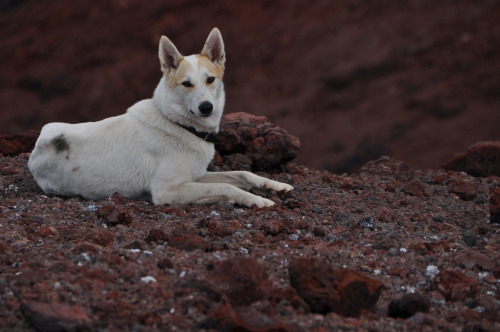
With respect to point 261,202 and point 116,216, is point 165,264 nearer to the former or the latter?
point 116,216

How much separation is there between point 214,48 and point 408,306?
4.45 metres

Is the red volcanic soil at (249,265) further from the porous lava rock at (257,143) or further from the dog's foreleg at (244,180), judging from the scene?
the porous lava rock at (257,143)

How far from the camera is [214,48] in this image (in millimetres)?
7613

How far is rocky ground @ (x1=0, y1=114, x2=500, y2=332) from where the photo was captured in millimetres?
3781

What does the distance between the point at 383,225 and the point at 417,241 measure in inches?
33.2

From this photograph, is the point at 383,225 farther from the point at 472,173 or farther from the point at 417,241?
the point at 472,173

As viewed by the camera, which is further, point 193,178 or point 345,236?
point 193,178

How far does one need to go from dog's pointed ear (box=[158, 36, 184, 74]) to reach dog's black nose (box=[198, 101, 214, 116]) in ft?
2.26

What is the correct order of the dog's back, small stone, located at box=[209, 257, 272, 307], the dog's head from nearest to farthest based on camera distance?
small stone, located at box=[209, 257, 272, 307], the dog's head, the dog's back

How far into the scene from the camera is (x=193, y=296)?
3961mm

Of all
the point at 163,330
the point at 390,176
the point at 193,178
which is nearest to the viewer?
the point at 163,330

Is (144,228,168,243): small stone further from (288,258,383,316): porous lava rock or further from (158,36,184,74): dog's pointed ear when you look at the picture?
(158,36,184,74): dog's pointed ear

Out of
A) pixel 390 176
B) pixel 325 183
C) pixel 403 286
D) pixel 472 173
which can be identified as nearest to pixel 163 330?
pixel 403 286

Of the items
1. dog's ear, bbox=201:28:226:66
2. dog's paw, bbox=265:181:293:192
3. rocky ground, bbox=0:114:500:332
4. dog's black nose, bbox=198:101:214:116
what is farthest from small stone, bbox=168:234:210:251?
dog's ear, bbox=201:28:226:66
